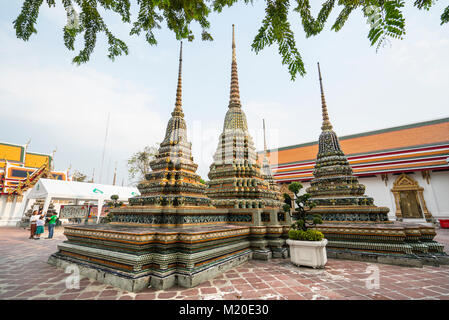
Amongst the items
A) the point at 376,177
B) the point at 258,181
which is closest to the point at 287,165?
the point at 376,177

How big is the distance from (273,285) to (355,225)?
14.7 ft

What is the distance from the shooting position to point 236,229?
556 centimetres

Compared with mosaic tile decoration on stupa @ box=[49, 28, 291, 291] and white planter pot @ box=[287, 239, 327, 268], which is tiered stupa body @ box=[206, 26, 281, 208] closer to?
mosaic tile decoration on stupa @ box=[49, 28, 291, 291]

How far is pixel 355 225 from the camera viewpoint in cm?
662

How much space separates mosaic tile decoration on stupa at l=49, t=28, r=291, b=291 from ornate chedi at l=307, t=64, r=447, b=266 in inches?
71.2

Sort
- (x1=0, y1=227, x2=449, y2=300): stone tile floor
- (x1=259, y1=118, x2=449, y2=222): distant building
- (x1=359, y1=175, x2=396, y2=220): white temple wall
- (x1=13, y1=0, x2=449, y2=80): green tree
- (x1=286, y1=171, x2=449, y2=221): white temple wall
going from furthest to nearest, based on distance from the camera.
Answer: (x1=359, y1=175, x2=396, y2=220): white temple wall
(x1=259, y1=118, x2=449, y2=222): distant building
(x1=286, y1=171, x2=449, y2=221): white temple wall
(x1=0, y1=227, x2=449, y2=300): stone tile floor
(x1=13, y1=0, x2=449, y2=80): green tree

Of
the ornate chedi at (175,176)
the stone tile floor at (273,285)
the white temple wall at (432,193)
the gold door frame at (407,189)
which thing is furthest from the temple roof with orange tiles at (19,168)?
the gold door frame at (407,189)

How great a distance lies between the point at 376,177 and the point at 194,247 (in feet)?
64.0

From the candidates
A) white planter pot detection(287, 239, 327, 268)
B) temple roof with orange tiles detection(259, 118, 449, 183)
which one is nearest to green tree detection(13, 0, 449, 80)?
white planter pot detection(287, 239, 327, 268)

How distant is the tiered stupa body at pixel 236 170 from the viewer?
24.6 ft

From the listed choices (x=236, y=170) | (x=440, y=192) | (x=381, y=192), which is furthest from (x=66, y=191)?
(x=440, y=192)

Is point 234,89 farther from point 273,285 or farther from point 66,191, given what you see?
point 66,191

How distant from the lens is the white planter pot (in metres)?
4.87

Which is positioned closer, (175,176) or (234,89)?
(175,176)
